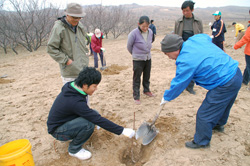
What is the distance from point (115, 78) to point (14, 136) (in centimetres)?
312

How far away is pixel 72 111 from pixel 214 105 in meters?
1.69

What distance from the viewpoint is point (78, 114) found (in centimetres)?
195

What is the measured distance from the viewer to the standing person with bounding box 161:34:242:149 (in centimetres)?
183

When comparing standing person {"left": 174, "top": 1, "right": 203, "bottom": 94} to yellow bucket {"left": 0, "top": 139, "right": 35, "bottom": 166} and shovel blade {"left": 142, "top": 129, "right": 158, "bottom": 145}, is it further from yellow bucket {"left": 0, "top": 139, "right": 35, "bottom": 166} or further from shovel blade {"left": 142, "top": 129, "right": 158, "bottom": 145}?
yellow bucket {"left": 0, "top": 139, "right": 35, "bottom": 166}

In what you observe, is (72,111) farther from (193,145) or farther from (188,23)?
(188,23)

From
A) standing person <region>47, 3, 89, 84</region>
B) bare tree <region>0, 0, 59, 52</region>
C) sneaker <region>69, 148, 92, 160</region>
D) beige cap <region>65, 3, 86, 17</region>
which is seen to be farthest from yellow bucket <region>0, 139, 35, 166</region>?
→ bare tree <region>0, 0, 59, 52</region>

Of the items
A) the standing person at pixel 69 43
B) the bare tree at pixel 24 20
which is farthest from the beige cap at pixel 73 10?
the bare tree at pixel 24 20

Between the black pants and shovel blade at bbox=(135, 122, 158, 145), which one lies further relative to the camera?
the black pants

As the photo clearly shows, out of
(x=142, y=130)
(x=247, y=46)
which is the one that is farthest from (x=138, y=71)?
(x=247, y=46)

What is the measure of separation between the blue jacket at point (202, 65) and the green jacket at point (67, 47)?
150 centimetres

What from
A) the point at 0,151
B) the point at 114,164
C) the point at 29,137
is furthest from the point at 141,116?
the point at 0,151

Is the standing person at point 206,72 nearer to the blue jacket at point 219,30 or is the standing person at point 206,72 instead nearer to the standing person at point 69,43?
the standing person at point 69,43

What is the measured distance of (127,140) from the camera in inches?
103

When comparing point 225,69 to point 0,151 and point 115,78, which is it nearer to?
point 0,151
